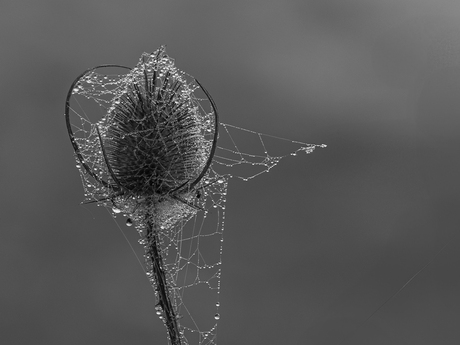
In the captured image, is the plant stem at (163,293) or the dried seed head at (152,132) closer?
the plant stem at (163,293)

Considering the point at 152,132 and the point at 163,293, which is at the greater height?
the point at 152,132

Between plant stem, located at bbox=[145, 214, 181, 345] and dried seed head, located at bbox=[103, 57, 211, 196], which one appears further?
dried seed head, located at bbox=[103, 57, 211, 196]

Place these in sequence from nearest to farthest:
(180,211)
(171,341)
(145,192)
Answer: (171,341), (145,192), (180,211)

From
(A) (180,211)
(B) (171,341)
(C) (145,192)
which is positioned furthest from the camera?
(A) (180,211)

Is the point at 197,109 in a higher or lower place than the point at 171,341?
higher

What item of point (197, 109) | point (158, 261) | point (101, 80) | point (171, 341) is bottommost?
point (171, 341)

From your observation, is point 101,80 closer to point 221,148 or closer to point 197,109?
point 197,109

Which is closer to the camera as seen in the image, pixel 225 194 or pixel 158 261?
pixel 158 261

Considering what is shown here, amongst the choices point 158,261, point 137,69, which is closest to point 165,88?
point 137,69

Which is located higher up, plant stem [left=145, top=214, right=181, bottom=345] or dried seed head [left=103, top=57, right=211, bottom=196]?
dried seed head [left=103, top=57, right=211, bottom=196]

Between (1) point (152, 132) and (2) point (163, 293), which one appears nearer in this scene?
(2) point (163, 293)

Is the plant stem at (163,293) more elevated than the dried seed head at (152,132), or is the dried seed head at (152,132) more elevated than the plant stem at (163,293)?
the dried seed head at (152,132)
